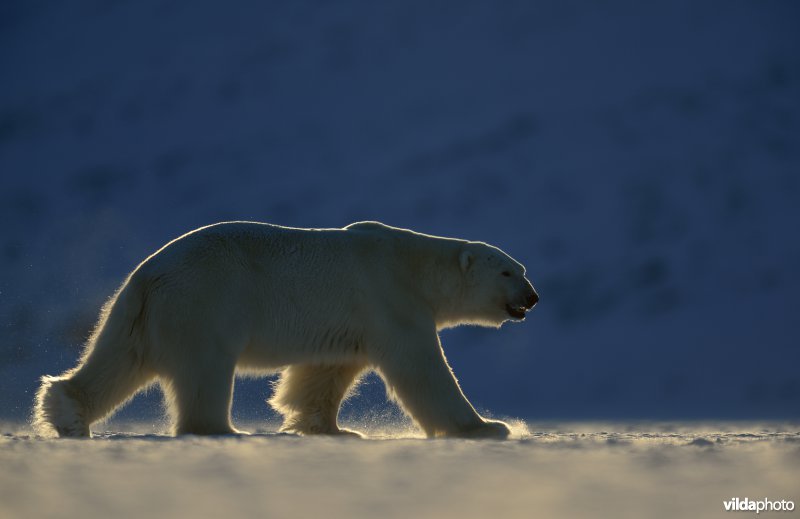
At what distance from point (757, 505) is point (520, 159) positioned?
171 feet

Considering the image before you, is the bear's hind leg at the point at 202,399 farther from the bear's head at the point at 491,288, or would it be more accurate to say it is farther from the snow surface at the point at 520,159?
the snow surface at the point at 520,159

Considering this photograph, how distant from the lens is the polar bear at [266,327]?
5918 mm

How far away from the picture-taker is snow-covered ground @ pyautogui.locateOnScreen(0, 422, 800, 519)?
2723 mm

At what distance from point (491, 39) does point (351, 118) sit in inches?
768

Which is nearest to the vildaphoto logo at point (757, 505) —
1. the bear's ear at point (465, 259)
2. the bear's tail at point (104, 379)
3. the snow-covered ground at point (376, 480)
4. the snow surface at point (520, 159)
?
the snow-covered ground at point (376, 480)

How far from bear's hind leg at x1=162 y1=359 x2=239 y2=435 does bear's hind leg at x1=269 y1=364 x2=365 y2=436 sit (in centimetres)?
143

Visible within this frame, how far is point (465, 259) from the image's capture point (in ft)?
24.1

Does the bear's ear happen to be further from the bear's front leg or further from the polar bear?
the bear's front leg

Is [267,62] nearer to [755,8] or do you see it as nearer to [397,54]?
[397,54]

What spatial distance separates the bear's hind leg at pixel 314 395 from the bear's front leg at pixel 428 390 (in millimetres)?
814

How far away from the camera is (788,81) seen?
59.8 metres

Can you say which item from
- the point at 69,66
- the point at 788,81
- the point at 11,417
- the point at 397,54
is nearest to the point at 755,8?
the point at 788,81

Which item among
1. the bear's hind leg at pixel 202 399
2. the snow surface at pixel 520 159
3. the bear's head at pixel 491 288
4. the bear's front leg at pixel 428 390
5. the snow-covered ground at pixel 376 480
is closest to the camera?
the snow-covered ground at pixel 376 480

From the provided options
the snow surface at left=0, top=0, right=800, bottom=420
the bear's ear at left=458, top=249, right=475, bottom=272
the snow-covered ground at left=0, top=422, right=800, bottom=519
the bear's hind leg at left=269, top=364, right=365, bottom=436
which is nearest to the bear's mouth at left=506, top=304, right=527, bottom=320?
the bear's ear at left=458, top=249, right=475, bottom=272
